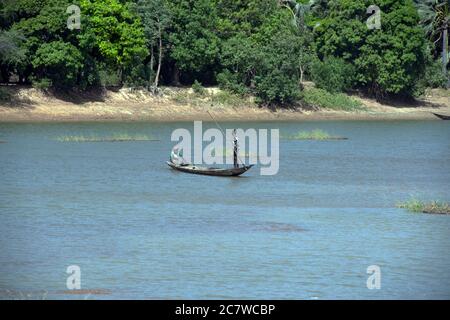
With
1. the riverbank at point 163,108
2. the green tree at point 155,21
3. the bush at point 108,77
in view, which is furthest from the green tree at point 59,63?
the green tree at point 155,21

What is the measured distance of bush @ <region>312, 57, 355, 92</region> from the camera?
110 meters

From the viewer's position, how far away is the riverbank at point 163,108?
3674 inches

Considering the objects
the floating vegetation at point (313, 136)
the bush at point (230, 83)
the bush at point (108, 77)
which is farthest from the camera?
the bush at point (230, 83)

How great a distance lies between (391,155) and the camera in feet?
239

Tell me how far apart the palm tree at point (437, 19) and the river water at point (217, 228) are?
5123 cm

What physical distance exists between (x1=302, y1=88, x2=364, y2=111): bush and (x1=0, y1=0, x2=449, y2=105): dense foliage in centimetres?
83

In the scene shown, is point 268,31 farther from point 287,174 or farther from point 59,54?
point 287,174

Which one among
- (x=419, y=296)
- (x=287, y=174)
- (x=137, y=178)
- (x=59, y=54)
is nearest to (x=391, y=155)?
(x=287, y=174)

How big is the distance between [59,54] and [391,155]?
2998cm

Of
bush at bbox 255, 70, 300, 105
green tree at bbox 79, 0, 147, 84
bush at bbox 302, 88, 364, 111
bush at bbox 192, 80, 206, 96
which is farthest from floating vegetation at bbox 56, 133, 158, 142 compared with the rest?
bush at bbox 302, 88, 364, 111

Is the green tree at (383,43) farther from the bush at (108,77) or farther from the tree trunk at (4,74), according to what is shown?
the tree trunk at (4,74)

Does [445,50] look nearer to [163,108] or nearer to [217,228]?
[163,108]

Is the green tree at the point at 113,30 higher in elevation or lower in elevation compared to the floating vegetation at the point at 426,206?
higher

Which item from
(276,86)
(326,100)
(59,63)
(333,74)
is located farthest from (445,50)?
(59,63)
